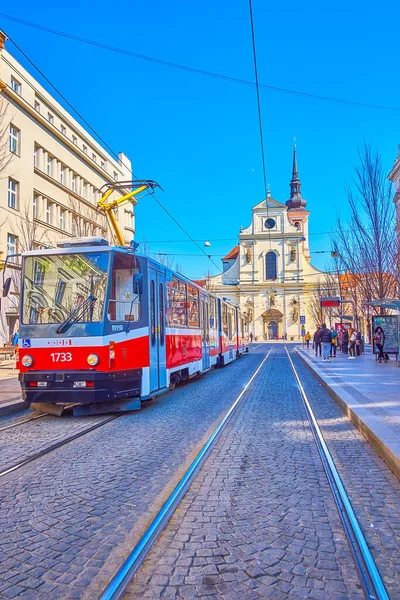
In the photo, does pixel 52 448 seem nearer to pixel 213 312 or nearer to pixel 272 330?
pixel 213 312

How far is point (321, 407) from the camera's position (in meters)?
10.1

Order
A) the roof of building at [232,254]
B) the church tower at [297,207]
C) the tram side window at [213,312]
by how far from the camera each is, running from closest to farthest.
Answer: the tram side window at [213,312] → the church tower at [297,207] → the roof of building at [232,254]

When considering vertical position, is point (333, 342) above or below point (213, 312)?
below

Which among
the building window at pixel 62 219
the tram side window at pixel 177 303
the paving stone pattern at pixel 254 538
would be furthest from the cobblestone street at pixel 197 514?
the building window at pixel 62 219

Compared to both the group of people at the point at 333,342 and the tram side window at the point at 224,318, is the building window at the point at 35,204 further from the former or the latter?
the group of people at the point at 333,342

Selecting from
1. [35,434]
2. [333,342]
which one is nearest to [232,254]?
[333,342]

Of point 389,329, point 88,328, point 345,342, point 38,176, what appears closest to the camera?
point 88,328

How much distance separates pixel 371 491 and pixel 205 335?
40.8 feet

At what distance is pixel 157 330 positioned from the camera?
10.5 metres

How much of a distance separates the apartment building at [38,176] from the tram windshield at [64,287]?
14972mm

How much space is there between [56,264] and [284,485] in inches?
240

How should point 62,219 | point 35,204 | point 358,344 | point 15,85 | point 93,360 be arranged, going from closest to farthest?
point 93,360, point 358,344, point 15,85, point 35,204, point 62,219

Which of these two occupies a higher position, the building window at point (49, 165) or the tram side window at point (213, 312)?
the building window at point (49, 165)

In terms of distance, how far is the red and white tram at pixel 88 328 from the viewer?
27.7 feet
